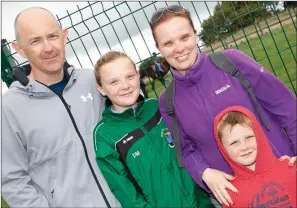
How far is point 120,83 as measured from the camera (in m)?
2.71

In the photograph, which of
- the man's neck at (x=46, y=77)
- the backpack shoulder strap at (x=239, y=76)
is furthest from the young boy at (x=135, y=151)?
the backpack shoulder strap at (x=239, y=76)

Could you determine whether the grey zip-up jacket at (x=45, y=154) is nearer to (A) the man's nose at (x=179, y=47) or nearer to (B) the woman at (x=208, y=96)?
(B) the woman at (x=208, y=96)

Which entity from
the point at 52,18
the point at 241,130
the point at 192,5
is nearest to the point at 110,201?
the point at 241,130

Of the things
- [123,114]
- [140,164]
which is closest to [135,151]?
[140,164]

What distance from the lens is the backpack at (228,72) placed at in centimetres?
242

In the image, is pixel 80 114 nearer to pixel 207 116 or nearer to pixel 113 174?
pixel 113 174

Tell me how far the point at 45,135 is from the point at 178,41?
1126 mm

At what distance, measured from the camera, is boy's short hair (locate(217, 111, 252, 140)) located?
7.84 ft

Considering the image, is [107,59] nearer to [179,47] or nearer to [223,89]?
[179,47]

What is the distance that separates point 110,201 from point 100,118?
2.09 ft

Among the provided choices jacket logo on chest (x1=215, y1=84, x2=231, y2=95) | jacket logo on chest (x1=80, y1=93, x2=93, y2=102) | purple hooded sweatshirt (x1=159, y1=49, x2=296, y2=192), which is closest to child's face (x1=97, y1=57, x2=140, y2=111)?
jacket logo on chest (x1=80, y1=93, x2=93, y2=102)

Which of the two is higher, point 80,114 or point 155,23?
point 155,23

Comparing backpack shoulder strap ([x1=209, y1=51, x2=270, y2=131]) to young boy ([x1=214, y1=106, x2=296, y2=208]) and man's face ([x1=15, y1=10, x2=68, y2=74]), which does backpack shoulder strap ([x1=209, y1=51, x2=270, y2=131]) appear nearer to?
young boy ([x1=214, y1=106, x2=296, y2=208])

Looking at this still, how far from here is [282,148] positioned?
2465 millimetres
